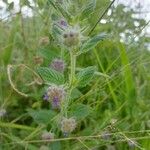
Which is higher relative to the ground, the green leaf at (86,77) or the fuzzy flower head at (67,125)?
the green leaf at (86,77)

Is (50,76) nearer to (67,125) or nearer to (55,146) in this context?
(67,125)

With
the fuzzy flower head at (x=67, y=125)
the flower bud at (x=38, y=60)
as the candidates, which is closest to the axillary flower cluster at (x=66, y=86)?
the fuzzy flower head at (x=67, y=125)

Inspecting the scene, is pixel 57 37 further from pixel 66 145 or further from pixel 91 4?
pixel 66 145

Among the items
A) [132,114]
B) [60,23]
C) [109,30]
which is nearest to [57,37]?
[60,23]

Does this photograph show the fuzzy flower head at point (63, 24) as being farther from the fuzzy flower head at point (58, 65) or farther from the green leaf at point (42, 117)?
the green leaf at point (42, 117)

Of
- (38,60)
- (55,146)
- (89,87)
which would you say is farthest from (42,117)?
(89,87)

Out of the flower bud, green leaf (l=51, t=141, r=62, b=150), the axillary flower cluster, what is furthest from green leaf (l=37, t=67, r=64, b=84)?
the flower bud
